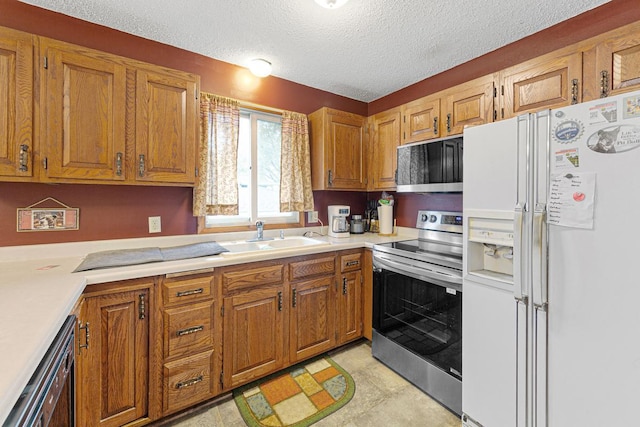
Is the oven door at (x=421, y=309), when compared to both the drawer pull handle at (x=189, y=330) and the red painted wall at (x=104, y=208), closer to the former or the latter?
the drawer pull handle at (x=189, y=330)

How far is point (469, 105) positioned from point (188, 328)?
7.92ft

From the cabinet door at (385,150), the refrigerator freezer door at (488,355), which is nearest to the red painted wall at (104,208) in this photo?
the cabinet door at (385,150)

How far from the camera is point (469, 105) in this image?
2.07 meters

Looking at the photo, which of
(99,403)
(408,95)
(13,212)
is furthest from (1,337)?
(408,95)

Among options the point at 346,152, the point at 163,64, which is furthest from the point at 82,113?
the point at 346,152

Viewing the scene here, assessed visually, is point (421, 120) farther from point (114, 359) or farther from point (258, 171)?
point (114, 359)

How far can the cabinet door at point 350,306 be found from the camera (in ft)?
7.55

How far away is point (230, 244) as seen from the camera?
225 centimetres

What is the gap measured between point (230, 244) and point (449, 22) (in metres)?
2.18

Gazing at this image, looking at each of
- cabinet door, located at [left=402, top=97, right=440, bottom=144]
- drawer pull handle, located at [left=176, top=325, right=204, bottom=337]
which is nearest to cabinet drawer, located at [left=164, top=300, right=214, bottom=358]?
drawer pull handle, located at [left=176, top=325, right=204, bottom=337]

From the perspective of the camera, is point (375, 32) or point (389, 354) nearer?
point (375, 32)

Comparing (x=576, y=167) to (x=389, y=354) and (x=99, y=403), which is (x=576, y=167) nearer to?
(x=389, y=354)

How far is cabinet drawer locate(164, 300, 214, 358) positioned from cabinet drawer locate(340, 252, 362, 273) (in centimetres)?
103

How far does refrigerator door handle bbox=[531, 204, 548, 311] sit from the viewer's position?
1.21 meters
